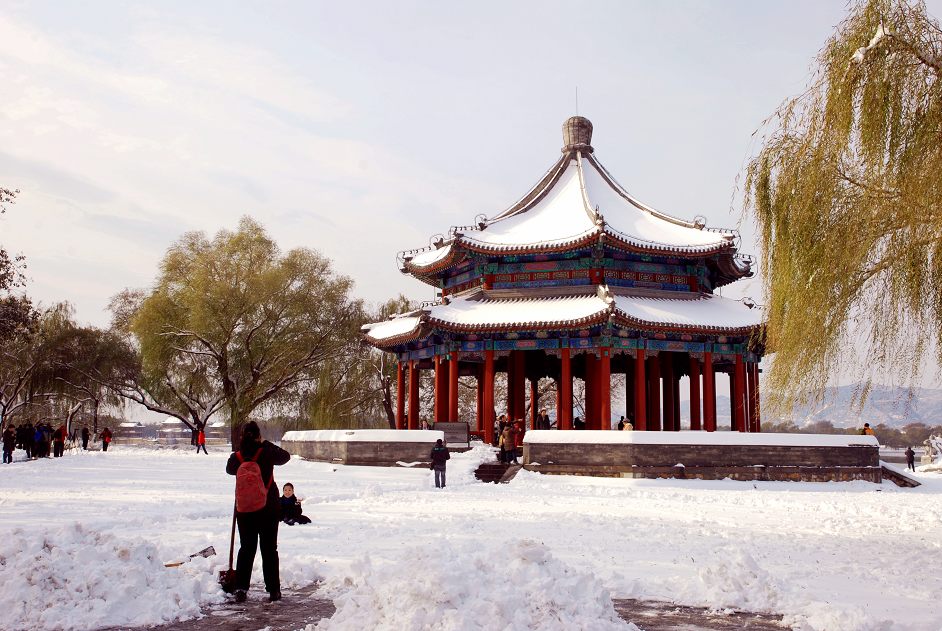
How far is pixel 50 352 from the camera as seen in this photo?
4103 centimetres

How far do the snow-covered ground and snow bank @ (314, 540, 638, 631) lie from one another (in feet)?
0.04

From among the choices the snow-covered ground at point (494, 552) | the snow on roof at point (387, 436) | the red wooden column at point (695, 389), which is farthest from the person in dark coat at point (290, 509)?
the red wooden column at point (695, 389)

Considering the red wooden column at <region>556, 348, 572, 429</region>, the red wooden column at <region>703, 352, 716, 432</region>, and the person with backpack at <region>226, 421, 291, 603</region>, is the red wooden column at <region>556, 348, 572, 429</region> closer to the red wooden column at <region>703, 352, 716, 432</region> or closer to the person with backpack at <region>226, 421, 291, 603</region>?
the red wooden column at <region>703, 352, 716, 432</region>

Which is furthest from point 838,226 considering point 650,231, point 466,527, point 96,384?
point 96,384

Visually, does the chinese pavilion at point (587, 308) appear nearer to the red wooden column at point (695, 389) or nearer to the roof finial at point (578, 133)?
the red wooden column at point (695, 389)

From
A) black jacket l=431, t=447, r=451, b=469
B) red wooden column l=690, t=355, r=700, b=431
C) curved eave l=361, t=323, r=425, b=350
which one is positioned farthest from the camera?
red wooden column l=690, t=355, r=700, b=431

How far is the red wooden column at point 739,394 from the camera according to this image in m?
25.7

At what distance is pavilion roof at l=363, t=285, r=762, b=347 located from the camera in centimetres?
2322

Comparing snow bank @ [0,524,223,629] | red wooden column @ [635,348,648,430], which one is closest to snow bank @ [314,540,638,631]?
snow bank @ [0,524,223,629]

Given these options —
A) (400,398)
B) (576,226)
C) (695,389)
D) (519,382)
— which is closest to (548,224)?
(576,226)

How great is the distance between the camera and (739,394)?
1022 inches

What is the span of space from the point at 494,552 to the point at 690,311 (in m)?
19.9

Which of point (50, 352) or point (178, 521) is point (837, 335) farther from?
point (50, 352)

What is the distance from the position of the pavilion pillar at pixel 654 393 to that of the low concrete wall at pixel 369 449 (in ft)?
29.5
